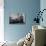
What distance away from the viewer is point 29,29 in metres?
5.36

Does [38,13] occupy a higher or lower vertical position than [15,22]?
higher

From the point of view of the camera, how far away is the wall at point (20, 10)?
529cm

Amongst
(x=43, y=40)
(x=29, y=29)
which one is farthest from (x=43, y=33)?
(x=29, y=29)

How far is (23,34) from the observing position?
17.6ft

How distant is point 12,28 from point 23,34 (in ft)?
1.67

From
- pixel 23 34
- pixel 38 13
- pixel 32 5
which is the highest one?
pixel 32 5

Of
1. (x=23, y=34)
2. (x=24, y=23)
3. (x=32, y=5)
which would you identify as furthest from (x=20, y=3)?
(x=23, y=34)

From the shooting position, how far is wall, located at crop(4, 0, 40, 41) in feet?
17.3

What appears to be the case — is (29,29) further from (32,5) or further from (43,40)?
(43,40)

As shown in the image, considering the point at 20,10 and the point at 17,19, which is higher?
the point at 20,10

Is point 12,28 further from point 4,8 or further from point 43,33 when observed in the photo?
point 43,33

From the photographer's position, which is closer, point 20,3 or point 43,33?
point 43,33

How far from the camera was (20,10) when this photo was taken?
5340mm

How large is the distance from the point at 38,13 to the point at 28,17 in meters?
0.43
